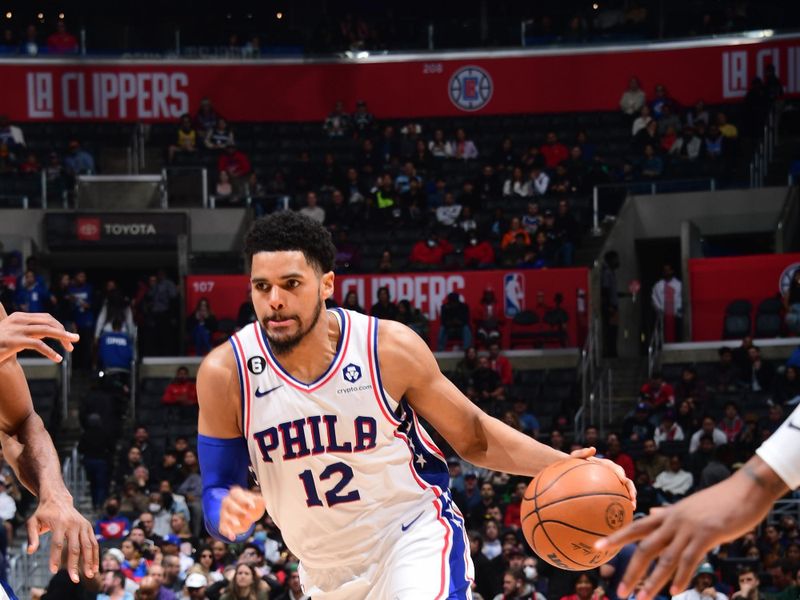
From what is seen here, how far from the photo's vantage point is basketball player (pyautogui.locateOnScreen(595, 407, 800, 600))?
3559 millimetres

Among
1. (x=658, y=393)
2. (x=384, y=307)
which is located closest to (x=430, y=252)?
(x=384, y=307)

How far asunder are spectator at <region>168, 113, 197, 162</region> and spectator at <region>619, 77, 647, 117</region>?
334 inches

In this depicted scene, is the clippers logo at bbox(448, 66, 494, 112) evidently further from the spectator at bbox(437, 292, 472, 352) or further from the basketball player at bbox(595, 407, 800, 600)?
the basketball player at bbox(595, 407, 800, 600)

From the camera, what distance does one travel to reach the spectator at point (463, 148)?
27.5 metres

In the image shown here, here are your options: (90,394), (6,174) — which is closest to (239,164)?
(6,174)

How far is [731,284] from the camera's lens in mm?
22625

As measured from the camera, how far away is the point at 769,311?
21.8m

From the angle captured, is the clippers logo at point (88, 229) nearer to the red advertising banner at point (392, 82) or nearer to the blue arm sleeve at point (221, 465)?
the red advertising banner at point (392, 82)

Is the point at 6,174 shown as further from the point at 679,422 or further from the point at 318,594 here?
the point at 318,594

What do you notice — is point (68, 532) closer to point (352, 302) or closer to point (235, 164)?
point (352, 302)

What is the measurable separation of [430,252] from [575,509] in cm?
1811

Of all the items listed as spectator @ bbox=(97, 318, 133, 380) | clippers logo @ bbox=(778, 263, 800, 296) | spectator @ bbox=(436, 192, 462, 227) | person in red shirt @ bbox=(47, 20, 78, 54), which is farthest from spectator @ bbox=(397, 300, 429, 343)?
person in red shirt @ bbox=(47, 20, 78, 54)

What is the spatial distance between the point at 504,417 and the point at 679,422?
2250 millimetres

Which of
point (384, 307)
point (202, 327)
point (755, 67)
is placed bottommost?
point (202, 327)
